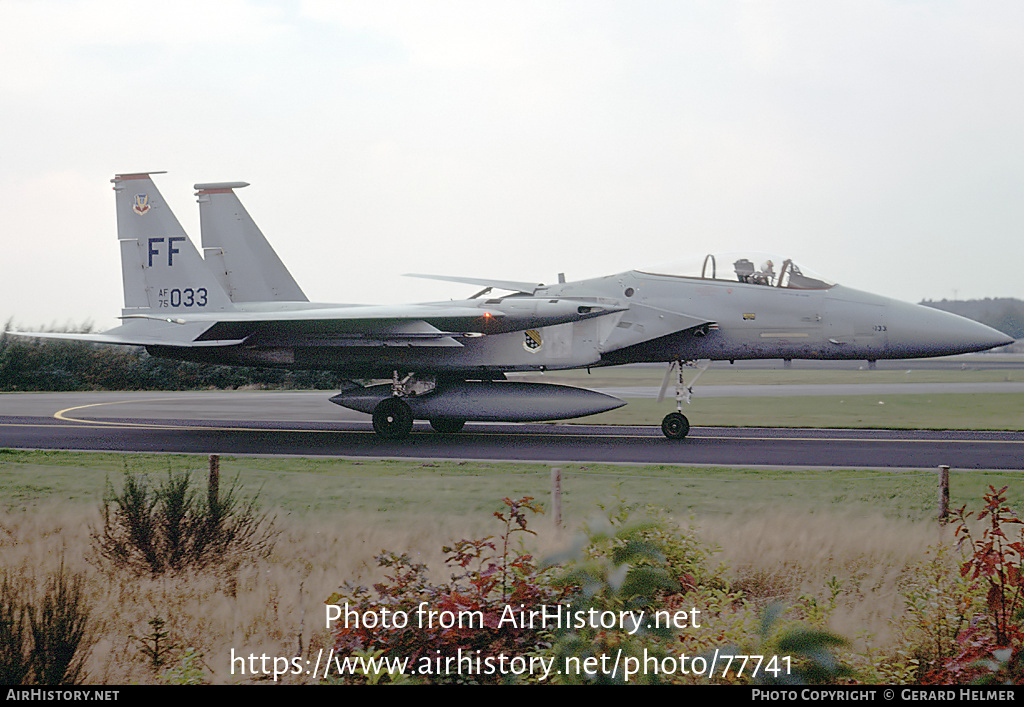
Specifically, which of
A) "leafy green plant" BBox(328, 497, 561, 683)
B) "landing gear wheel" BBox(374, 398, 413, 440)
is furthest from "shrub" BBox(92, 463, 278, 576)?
"landing gear wheel" BBox(374, 398, 413, 440)

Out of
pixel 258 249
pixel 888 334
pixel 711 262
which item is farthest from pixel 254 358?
pixel 888 334

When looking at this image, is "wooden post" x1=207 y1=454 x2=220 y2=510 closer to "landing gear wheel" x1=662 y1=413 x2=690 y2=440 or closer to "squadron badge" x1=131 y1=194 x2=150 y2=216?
"landing gear wheel" x1=662 y1=413 x2=690 y2=440

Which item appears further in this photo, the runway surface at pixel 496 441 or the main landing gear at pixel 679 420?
the main landing gear at pixel 679 420

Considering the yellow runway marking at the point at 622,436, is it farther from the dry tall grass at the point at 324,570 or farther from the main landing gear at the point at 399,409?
the dry tall grass at the point at 324,570

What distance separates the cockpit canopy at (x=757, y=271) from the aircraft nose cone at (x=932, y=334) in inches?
53.5

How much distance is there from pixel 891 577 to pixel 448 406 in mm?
10134

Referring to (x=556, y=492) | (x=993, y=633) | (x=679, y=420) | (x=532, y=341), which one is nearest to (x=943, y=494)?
(x=993, y=633)

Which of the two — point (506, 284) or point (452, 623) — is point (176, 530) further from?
point (506, 284)

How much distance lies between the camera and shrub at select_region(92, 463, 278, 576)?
7.22m

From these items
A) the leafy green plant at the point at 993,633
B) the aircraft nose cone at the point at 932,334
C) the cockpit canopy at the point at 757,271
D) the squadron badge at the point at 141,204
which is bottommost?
the leafy green plant at the point at 993,633

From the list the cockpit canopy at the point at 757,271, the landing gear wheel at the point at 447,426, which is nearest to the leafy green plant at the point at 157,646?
the landing gear wheel at the point at 447,426

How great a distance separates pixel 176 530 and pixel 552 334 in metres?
9.47

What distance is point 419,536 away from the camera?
6863 mm

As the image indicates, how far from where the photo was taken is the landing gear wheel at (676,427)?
15195mm
